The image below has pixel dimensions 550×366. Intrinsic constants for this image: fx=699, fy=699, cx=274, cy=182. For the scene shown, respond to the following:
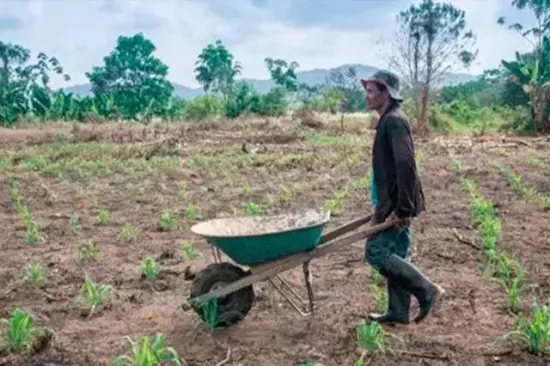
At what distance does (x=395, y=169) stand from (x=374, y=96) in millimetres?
529

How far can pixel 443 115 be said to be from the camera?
3472 cm

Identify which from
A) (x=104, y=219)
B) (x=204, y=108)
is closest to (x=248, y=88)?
(x=204, y=108)

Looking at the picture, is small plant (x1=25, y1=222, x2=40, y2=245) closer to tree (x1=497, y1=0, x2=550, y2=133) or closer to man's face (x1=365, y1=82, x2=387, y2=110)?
man's face (x1=365, y1=82, x2=387, y2=110)

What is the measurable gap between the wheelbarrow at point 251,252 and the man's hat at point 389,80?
897 mm

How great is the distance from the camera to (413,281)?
15.9 feet

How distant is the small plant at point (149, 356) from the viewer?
3947 mm

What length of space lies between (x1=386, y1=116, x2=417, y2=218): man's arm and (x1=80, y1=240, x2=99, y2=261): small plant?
3.80 meters

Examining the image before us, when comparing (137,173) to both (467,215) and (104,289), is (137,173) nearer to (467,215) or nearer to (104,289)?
(467,215)

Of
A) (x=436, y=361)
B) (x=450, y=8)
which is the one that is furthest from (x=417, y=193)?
(x=450, y=8)

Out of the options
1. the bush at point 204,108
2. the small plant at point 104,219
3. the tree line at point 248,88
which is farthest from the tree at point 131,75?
the small plant at point 104,219

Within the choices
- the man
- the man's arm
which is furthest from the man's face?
the man's arm

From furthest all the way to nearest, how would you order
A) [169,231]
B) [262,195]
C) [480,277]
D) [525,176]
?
[525,176], [262,195], [169,231], [480,277]

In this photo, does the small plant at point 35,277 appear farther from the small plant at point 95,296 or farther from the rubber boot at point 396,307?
the rubber boot at point 396,307

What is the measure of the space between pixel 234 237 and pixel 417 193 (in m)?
1.34
